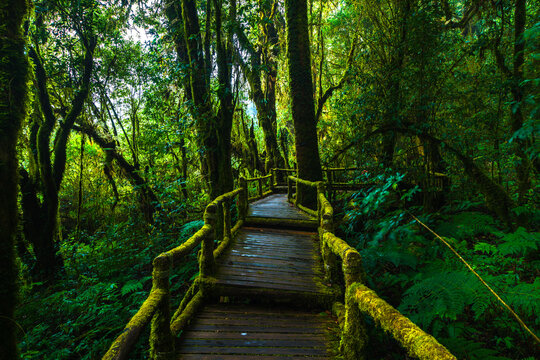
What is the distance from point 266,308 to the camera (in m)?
4.15

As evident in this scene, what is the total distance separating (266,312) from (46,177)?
382 inches

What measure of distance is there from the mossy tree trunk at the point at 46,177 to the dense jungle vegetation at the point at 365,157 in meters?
0.05

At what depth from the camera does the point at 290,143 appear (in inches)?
795

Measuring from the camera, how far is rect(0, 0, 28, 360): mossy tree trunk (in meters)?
3.28

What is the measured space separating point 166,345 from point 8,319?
205 centimetres

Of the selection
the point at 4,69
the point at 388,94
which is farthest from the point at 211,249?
the point at 388,94

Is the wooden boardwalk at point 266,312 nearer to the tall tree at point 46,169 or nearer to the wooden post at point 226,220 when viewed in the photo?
the wooden post at point 226,220

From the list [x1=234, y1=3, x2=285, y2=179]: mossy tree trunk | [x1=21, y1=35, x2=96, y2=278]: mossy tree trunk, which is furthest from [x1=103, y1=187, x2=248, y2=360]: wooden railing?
[x1=234, y1=3, x2=285, y2=179]: mossy tree trunk

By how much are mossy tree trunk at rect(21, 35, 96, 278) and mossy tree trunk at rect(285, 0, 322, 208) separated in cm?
747

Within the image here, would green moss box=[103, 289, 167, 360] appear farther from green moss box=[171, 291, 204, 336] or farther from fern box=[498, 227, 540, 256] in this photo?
fern box=[498, 227, 540, 256]

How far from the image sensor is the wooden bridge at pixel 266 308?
223 centimetres

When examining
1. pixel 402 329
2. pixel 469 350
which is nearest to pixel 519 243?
pixel 469 350

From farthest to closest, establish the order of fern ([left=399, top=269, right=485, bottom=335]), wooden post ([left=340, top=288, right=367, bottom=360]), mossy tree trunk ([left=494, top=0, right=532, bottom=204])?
mossy tree trunk ([left=494, top=0, right=532, bottom=204]) → fern ([left=399, top=269, right=485, bottom=335]) → wooden post ([left=340, top=288, right=367, bottom=360])

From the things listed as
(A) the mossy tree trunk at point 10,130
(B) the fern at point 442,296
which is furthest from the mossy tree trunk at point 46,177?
(B) the fern at point 442,296
